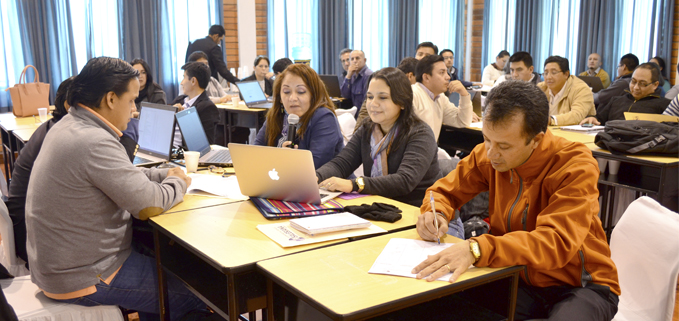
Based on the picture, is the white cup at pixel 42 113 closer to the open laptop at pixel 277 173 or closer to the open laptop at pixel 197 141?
the open laptop at pixel 197 141

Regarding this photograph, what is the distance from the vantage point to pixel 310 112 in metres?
2.87

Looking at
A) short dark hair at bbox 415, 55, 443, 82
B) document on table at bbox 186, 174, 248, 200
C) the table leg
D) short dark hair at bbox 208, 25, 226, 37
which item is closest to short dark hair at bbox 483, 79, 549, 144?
document on table at bbox 186, 174, 248, 200

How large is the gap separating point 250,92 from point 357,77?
5.14 ft

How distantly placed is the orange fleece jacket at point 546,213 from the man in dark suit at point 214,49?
5.88 meters

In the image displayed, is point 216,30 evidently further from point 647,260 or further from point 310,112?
point 647,260

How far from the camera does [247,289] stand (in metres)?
1.54

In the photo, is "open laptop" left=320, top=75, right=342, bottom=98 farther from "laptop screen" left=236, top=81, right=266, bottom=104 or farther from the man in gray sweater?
the man in gray sweater

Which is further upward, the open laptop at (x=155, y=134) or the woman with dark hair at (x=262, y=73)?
the woman with dark hair at (x=262, y=73)

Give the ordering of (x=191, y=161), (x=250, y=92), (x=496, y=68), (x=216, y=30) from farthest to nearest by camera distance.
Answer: (x=496, y=68)
(x=216, y=30)
(x=250, y=92)
(x=191, y=161)

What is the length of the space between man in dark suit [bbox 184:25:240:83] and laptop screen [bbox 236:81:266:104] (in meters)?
1.03

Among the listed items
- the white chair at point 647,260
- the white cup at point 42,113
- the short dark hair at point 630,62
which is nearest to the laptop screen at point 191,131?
the white chair at point 647,260

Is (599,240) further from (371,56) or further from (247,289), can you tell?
(371,56)

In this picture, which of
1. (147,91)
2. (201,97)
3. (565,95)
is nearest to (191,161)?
(201,97)

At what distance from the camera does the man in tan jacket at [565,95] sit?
4469 mm
